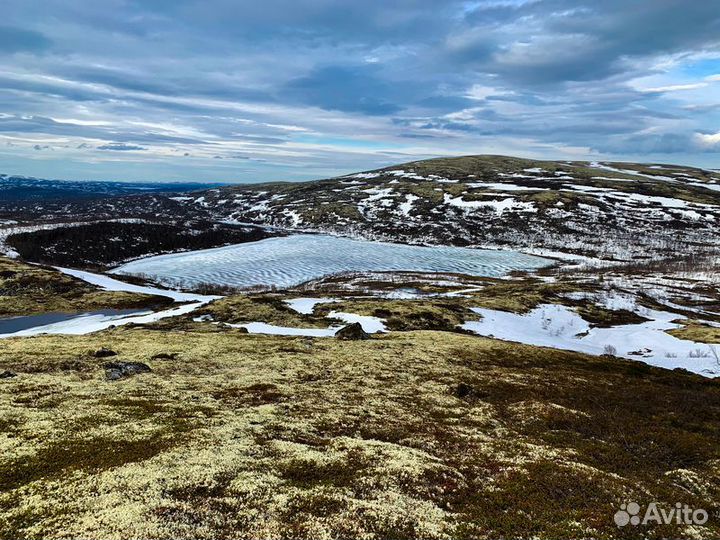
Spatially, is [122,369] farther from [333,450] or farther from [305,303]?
[305,303]

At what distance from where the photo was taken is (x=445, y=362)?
46.9 metres

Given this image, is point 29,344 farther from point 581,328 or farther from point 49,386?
point 581,328

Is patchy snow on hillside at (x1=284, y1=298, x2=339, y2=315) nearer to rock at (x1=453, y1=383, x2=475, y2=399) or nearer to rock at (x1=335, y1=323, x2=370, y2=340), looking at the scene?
rock at (x1=335, y1=323, x2=370, y2=340)

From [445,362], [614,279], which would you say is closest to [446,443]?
[445,362]

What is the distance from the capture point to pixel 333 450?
22.0m

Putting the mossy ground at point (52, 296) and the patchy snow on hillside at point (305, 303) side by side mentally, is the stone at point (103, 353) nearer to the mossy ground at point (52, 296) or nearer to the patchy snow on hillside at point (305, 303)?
the patchy snow on hillside at point (305, 303)

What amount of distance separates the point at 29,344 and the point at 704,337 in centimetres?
9050

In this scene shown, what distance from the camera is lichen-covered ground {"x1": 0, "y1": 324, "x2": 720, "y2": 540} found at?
15.6 m

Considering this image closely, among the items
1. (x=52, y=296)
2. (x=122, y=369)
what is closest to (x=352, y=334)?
(x=122, y=369)
